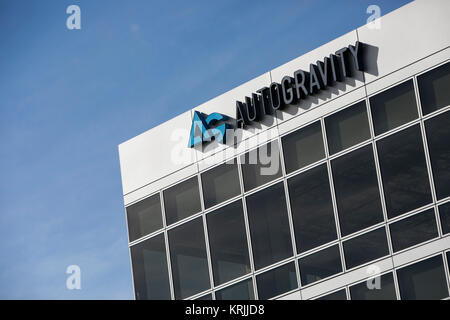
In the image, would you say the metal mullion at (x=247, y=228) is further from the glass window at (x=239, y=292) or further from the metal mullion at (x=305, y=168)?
the metal mullion at (x=305, y=168)

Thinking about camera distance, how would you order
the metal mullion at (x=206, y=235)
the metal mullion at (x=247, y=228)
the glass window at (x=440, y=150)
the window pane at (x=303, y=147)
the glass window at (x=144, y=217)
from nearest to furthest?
the glass window at (x=440, y=150) → the window pane at (x=303, y=147) → the metal mullion at (x=247, y=228) → the metal mullion at (x=206, y=235) → the glass window at (x=144, y=217)

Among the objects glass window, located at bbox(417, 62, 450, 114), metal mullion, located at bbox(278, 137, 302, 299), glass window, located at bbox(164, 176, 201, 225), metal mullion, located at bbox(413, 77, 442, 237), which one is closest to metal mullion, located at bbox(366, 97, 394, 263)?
metal mullion, located at bbox(413, 77, 442, 237)

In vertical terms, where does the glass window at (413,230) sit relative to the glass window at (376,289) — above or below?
above

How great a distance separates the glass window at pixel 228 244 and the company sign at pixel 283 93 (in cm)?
239

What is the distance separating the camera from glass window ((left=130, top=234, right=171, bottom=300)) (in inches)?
958

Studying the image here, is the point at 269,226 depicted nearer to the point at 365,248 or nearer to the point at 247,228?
the point at 247,228

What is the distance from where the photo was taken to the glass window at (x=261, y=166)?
2236 centimetres

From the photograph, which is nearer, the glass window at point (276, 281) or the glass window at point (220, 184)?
the glass window at point (276, 281)

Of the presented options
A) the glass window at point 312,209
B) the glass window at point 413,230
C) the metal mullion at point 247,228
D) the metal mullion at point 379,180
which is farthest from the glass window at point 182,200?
the glass window at point 413,230

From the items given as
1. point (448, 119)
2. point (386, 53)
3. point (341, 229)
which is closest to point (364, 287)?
point (341, 229)

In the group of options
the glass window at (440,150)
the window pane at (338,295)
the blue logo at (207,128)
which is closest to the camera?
the glass window at (440,150)

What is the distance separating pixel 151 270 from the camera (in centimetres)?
2467

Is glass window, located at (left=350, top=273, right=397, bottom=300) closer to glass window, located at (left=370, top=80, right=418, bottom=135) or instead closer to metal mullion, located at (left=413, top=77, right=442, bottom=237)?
metal mullion, located at (left=413, top=77, right=442, bottom=237)

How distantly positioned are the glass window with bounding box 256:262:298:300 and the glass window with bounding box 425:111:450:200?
4.80 metres
